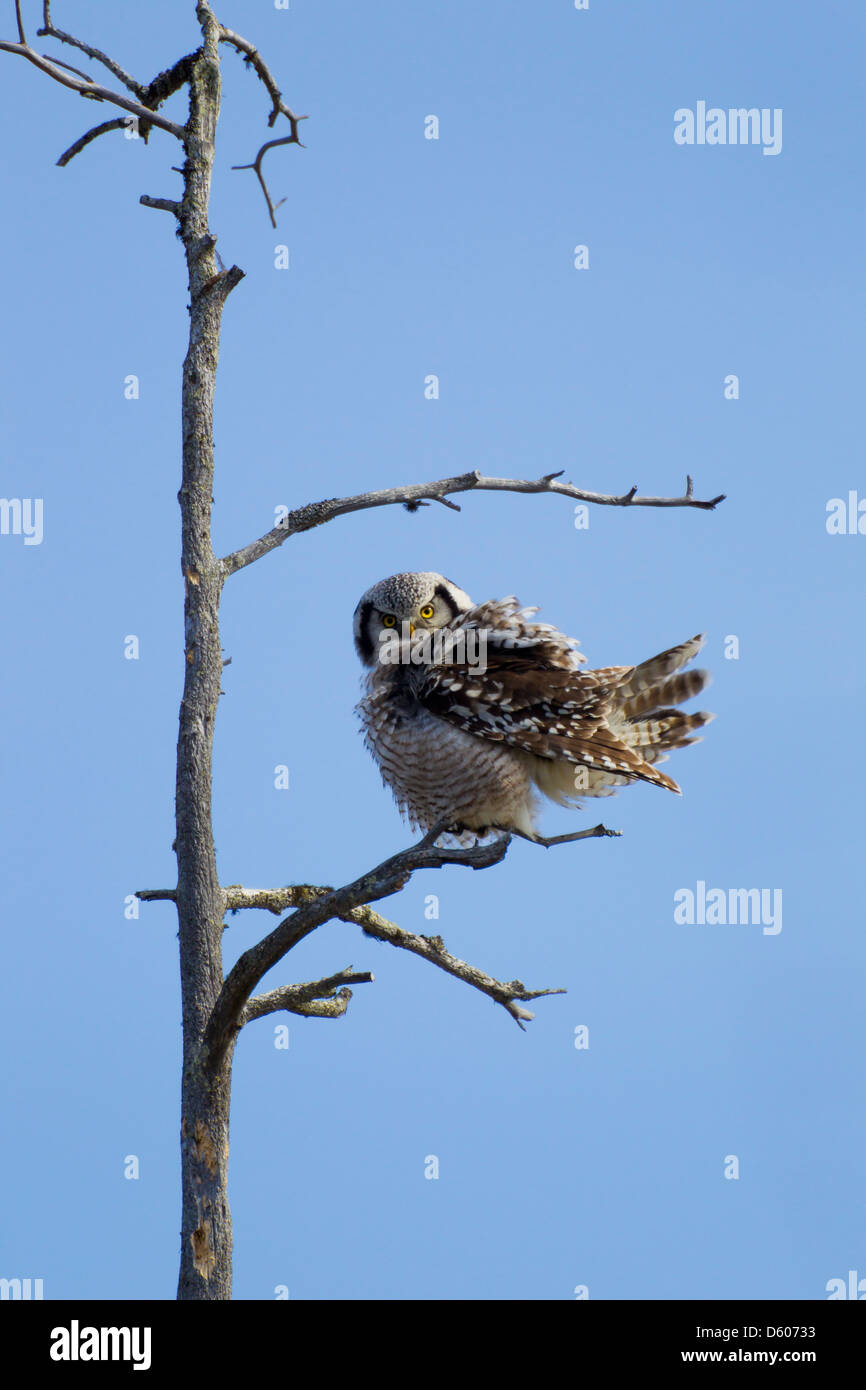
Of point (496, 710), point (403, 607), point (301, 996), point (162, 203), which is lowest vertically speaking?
point (301, 996)

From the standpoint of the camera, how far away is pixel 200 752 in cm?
Answer: 435

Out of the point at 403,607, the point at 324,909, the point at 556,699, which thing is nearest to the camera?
the point at 324,909

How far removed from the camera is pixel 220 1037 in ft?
13.4

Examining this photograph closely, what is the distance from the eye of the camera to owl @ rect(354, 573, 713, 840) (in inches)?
188

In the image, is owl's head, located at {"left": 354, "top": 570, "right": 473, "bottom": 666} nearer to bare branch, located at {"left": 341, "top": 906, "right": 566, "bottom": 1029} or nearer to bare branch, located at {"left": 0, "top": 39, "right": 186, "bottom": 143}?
bare branch, located at {"left": 341, "top": 906, "right": 566, "bottom": 1029}

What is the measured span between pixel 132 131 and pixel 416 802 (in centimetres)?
297

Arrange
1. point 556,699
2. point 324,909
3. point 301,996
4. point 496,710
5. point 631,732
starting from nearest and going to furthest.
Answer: point 324,909 → point 301,996 → point 496,710 → point 556,699 → point 631,732

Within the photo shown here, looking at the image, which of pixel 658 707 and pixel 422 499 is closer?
pixel 422 499

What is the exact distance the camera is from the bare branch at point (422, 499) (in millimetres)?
4582

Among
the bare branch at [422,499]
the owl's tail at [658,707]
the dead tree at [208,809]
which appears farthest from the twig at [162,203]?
the owl's tail at [658,707]

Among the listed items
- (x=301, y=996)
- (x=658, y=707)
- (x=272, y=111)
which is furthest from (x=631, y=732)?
(x=272, y=111)

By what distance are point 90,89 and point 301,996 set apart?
→ 139 inches

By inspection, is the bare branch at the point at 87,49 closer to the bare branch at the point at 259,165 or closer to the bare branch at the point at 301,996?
the bare branch at the point at 259,165

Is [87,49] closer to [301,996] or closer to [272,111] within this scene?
[272,111]
